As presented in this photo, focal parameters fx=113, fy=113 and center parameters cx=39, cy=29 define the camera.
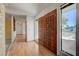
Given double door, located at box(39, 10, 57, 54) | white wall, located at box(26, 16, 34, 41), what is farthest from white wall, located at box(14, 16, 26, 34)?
double door, located at box(39, 10, 57, 54)

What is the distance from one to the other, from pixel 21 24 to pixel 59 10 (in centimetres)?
57

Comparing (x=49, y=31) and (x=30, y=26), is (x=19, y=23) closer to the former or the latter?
(x=30, y=26)

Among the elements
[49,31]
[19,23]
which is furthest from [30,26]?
[49,31]

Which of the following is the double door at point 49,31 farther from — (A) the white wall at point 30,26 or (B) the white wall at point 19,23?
(B) the white wall at point 19,23

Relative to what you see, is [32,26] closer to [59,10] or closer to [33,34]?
[33,34]

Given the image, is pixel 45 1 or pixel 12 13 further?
pixel 12 13

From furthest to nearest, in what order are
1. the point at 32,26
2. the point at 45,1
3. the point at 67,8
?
the point at 32,26 < the point at 67,8 < the point at 45,1

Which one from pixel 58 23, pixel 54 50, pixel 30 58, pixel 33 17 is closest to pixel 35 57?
pixel 30 58

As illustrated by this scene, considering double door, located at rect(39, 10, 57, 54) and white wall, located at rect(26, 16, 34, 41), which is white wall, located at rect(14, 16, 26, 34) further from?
double door, located at rect(39, 10, 57, 54)

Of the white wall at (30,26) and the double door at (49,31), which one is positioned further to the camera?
the white wall at (30,26)

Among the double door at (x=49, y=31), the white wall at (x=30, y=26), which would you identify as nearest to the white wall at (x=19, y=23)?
the white wall at (x=30, y=26)

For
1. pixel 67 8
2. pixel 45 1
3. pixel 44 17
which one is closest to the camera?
pixel 45 1

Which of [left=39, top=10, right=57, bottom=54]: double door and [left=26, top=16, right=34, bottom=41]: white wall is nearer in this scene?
[left=39, top=10, right=57, bottom=54]: double door

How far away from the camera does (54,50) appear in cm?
132
